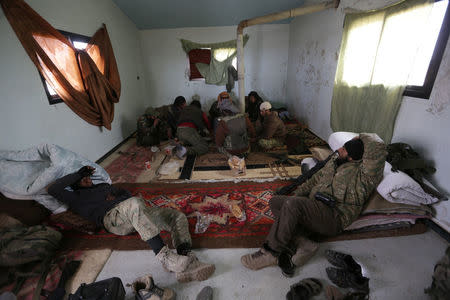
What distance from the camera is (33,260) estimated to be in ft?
5.06

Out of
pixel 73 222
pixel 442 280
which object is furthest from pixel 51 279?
pixel 442 280

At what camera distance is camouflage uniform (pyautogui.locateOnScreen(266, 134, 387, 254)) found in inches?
58.5

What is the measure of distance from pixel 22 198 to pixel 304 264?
243 centimetres

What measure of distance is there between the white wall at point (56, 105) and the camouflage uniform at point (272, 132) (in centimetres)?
283

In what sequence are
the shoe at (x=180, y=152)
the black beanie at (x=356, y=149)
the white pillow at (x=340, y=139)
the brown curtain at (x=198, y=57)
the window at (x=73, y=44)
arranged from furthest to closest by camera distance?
the brown curtain at (x=198, y=57) < the shoe at (x=180, y=152) < the window at (x=73, y=44) < the white pillow at (x=340, y=139) < the black beanie at (x=356, y=149)

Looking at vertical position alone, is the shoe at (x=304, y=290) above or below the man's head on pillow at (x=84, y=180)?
below

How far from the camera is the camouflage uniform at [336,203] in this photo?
1486 mm

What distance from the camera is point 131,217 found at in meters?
1.55

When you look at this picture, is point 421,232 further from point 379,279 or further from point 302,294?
point 302,294

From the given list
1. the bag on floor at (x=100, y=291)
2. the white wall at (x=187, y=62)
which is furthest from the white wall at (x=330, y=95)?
the bag on floor at (x=100, y=291)

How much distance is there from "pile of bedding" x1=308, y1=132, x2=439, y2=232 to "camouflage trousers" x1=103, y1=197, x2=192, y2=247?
1.43 m

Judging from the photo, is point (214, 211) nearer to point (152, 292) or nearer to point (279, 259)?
point (279, 259)

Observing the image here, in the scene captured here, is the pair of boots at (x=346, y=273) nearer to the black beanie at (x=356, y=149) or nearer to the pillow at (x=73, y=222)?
the black beanie at (x=356, y=149)

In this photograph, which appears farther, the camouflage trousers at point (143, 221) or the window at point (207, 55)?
the window at point (207, 55)
